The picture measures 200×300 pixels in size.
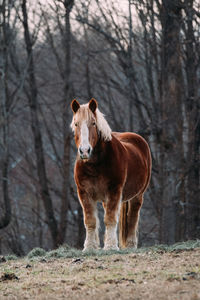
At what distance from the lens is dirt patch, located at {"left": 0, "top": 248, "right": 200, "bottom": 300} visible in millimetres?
4953

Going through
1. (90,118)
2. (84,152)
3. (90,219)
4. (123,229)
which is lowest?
(123,229)

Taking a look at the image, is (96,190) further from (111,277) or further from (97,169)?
(111,277)

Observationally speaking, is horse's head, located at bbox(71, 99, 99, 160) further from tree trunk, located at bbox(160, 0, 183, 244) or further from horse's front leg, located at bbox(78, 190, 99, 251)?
tree trunk, located at bbox(160, 0, 183, 244)

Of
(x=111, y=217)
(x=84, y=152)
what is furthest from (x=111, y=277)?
(x=111, y=217)

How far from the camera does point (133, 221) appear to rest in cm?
961

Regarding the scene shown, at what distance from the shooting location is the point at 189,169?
47.9 feet

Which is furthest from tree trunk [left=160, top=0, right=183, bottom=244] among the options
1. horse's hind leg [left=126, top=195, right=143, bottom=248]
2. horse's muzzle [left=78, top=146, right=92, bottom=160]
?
horse's muzzle [left=78, top=146, right=92, bottom=160]

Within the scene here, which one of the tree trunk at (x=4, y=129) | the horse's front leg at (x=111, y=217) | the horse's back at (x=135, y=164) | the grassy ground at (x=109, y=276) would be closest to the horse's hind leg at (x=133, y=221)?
the horse's back at (x=135, y=164)

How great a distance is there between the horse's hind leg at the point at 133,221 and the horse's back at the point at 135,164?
21cm

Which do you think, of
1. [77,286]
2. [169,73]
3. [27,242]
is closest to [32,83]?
[169,73]

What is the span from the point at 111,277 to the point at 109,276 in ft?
0.17

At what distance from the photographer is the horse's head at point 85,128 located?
24.6 ft

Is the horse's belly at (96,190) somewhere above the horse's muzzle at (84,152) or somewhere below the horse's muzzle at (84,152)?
below

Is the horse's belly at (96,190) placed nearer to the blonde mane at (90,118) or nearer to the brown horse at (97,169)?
the brown horse at (97,169)
